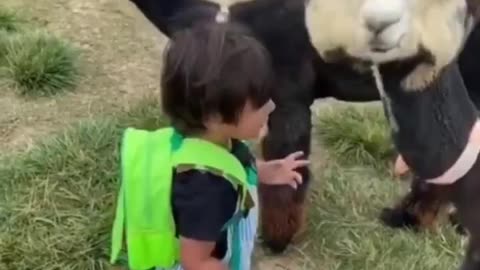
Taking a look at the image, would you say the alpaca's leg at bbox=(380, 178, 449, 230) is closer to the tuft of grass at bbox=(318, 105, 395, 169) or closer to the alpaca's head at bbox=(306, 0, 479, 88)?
the tuft of grass at bbox=(318, 105, 395, 169)

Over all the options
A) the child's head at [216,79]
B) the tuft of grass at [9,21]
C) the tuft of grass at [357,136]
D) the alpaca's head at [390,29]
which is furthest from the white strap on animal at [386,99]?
the tuft of grass at [9,21]

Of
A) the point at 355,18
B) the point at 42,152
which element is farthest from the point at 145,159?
the point at 42,152

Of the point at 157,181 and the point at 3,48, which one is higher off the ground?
the point at 157,181

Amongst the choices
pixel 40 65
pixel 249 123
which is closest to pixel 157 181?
pixel 249 123

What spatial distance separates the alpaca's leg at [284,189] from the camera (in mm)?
2688

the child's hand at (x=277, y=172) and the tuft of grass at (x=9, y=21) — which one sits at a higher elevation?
the child's hand at (x=277, y=172)

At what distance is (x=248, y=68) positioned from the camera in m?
2.04

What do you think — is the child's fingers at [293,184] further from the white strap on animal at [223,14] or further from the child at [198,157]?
the white strap on animal at [223,14]

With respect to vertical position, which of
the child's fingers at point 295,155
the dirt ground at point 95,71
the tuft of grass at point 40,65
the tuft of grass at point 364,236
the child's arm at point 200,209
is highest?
the child's arm at point 200,209

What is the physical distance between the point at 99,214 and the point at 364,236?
686 millimetres

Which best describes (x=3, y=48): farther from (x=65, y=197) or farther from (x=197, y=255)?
(x=197, y=255)

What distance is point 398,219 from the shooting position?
3.03m

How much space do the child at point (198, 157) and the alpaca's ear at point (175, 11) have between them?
0.46 metres

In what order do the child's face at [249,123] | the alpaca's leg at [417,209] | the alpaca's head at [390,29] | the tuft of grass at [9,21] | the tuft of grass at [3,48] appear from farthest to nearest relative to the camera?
the tuft of grass at [9,21]
the tuft of grass at [3,48]
the alpaca's leg at [417,209]
the child's face at [249,123]
the alpaca's head at [390,29]
